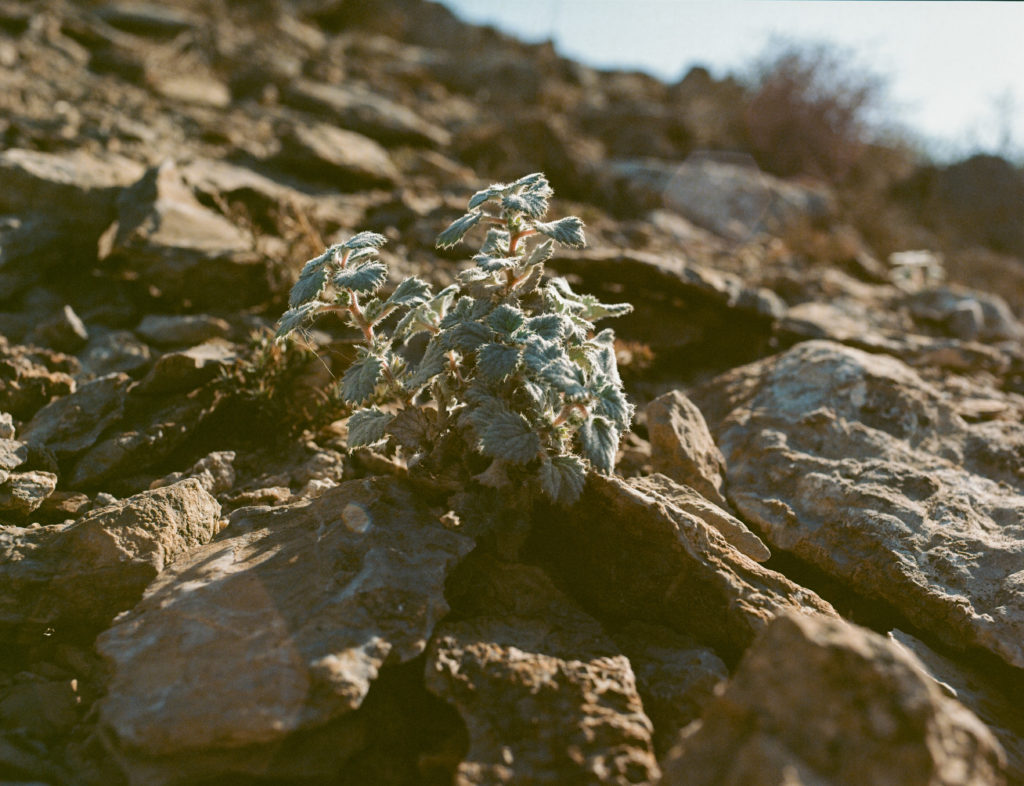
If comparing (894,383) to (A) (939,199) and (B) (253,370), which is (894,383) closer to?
(B) (253,370)

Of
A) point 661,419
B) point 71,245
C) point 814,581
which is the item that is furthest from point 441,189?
point 814,581

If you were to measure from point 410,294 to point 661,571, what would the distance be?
1.35 meters

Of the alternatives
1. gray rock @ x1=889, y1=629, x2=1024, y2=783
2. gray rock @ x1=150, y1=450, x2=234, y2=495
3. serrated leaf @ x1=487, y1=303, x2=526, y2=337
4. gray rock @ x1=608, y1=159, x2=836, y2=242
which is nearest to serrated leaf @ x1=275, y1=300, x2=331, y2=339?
serrated leaf @ x1=487, y1=303, x2=526, y2=337

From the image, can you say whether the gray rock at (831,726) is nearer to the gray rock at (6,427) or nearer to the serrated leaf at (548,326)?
the serrated leaf at (548,326)

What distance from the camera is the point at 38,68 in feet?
25.3

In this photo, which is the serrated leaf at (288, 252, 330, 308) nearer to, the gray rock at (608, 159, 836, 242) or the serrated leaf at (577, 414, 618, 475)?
the serrated leaf at (577, 414, 618, 475)

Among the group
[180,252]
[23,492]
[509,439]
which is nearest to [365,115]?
[180,252]

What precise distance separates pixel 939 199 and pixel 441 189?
39.5 ft

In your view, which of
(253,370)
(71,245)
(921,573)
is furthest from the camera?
(71,245)

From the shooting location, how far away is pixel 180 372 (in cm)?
365

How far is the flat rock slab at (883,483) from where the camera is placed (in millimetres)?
2740

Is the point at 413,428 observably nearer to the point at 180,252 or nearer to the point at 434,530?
the point at 434,530

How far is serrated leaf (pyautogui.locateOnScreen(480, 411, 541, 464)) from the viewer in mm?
2266

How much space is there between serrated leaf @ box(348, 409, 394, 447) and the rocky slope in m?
0.20
